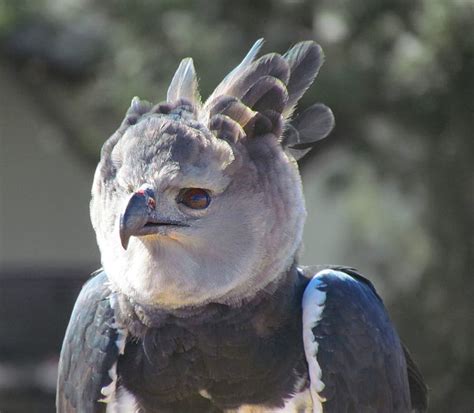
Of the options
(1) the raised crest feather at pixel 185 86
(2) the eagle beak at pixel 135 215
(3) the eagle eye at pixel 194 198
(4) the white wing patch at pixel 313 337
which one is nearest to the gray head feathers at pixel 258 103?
(1) the raised crest feather at pixel 185 86

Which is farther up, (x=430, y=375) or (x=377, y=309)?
(x=377, y=309)

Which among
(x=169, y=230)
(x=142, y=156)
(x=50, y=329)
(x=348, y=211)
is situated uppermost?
(x=142, y=156)

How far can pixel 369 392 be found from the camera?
3238 mm

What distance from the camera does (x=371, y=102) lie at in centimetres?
618

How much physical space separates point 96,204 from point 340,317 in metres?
0.86

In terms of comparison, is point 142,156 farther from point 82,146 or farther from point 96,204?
point 82,146

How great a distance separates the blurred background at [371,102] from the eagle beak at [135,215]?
9.54ft

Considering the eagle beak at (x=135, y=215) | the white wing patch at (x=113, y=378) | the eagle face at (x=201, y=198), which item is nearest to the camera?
the eagle beak at (x=135, y=215)

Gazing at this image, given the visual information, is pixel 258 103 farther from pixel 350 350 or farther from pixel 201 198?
pixel 350 350

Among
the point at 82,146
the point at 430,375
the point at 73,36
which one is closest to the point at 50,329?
the point at 82,146

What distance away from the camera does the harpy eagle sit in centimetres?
301

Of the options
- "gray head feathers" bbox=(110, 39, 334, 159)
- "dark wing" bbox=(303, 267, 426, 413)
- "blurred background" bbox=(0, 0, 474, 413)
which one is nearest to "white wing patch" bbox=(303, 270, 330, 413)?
"dark wing" bbox=(303, 267, 426, 413)

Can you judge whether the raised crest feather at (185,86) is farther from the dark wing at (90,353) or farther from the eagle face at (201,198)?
the dark wing at (90,353)

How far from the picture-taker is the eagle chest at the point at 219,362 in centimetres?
310
